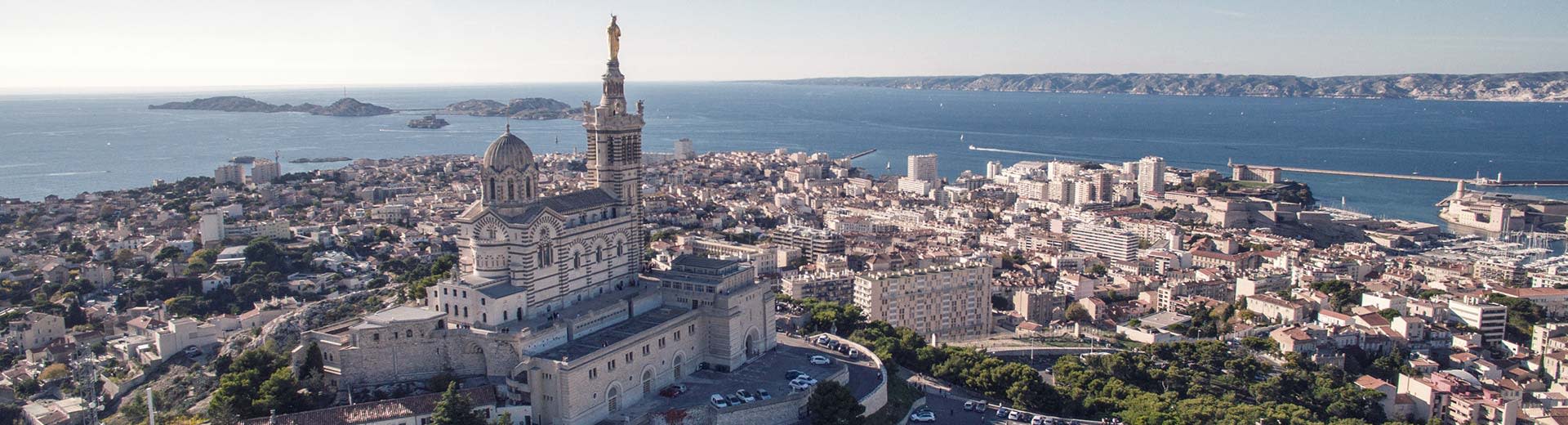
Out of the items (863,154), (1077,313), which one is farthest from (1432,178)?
(1077,313)

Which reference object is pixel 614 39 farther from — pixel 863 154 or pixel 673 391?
pixel 863 154

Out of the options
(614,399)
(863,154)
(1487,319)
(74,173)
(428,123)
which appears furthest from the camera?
(428,123)

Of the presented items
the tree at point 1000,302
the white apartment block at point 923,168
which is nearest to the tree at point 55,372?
the tree at point 1000,302

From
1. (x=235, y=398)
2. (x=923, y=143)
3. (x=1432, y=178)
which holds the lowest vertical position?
(x=1432, y=178)

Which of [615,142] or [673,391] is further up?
[615,142]

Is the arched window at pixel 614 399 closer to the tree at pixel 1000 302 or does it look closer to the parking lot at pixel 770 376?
the parking lot at pixel 770 376

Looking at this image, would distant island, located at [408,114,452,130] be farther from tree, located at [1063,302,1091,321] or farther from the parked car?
the parked car
